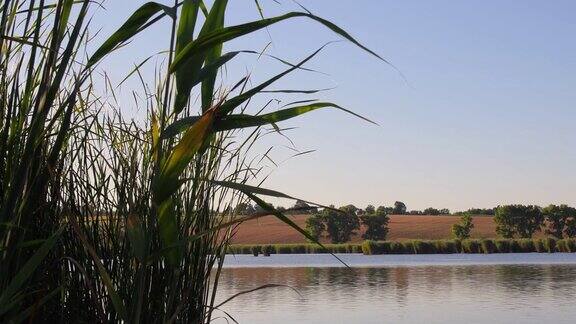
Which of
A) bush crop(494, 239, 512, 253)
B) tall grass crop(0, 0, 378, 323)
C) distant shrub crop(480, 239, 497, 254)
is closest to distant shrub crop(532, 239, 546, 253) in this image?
bush crop(494, 239, 512, 253)

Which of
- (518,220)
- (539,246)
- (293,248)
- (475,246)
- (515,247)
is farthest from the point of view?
(518,220)

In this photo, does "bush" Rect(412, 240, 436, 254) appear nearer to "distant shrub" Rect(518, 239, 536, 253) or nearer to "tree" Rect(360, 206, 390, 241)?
"distant shrub" Rect(518, 239, 536, 253)

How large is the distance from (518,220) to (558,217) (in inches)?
103

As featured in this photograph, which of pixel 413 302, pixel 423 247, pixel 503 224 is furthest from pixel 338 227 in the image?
pixel 413 302

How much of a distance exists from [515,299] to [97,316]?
11588 millimetres

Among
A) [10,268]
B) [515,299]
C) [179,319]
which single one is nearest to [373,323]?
[515,299]

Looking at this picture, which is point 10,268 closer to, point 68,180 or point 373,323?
point 68,180

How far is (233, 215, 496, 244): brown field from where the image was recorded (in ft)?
178

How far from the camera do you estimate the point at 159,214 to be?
220 cm

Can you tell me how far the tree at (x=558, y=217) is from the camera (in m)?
53.3

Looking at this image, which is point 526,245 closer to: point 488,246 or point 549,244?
point 549,244

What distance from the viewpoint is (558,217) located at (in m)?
53.6

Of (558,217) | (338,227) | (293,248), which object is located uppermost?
(558,217)

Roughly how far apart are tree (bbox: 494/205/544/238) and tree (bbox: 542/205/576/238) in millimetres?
584
